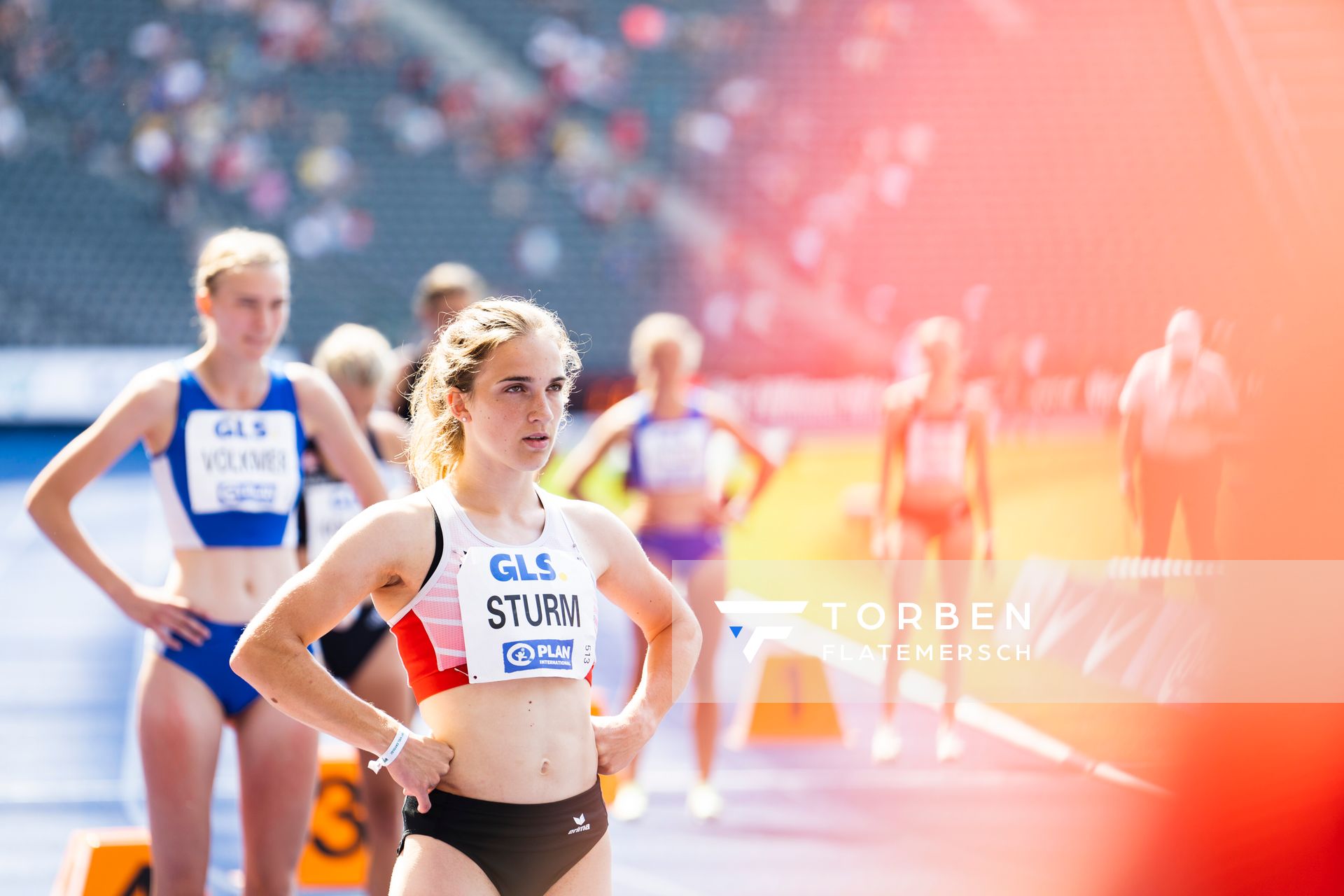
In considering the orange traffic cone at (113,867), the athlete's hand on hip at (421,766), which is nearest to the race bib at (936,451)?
the orange traffic cone at (113,867)

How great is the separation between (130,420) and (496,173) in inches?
554

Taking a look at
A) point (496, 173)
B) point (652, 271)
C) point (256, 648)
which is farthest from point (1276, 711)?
point (496, 173)

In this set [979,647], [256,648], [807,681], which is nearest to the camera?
[256,648]

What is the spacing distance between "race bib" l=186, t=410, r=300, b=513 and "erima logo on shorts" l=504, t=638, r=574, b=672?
1.44m

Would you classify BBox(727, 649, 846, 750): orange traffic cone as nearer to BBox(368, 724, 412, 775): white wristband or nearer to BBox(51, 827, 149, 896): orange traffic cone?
BBox(51, 827, 149, 896): orange traffic cone

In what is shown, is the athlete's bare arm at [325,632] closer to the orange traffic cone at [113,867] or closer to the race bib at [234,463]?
the race bib at [234,463]

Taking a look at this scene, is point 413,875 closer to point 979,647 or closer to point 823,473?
point 979,647

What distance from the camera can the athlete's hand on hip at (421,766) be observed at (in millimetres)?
2422

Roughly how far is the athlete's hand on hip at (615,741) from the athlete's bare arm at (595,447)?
3.27 meters

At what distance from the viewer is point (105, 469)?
353 centimetres

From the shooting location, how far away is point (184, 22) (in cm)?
1705

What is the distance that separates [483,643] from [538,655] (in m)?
0.10

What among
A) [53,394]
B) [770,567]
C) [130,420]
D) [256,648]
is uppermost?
[53,394]

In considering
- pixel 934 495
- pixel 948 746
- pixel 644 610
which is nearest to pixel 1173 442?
pixel 948 746
